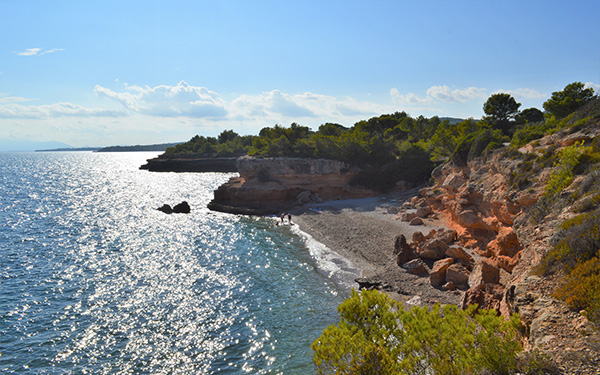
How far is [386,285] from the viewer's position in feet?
70.0

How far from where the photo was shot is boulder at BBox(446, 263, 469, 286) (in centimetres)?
1975

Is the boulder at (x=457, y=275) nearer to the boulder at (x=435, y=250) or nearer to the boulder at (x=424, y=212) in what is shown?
the boulder at (x=435, y=250)

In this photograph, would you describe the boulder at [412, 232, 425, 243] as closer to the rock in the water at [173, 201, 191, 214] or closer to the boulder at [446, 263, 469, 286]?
the boulder at [446, 263, 469, 286]

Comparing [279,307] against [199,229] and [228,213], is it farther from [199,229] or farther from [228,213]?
[228,213]

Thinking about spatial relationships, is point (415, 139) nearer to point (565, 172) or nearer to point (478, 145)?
point (478, 145)

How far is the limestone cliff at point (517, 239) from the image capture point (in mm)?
7867

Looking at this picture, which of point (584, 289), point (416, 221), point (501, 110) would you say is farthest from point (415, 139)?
point (584, 289)

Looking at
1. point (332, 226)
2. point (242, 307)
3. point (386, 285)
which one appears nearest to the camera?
point (242, 307)

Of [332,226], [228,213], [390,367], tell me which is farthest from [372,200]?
[390,367]

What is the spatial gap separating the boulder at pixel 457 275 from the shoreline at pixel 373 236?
0.92 m

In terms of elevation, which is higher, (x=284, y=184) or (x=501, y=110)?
(x=501, y=110)

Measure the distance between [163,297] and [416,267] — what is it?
16.6 metres

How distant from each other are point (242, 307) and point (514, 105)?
4613 cm

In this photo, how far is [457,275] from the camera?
19.9 meters
